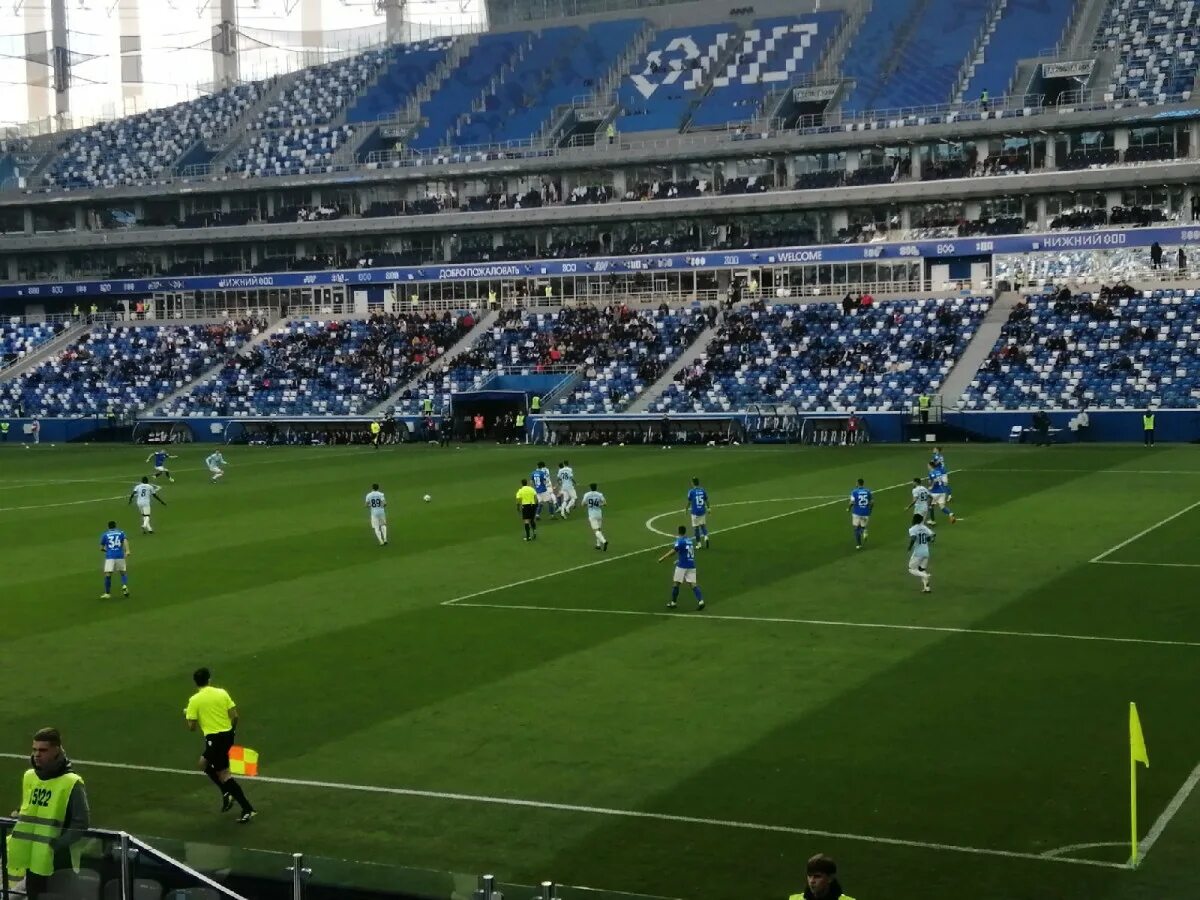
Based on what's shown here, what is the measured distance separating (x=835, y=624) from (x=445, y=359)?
57443 mm

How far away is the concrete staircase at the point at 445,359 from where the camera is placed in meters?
76.6

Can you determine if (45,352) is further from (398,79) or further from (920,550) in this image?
(920,550)

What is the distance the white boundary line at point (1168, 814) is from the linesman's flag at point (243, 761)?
893cm

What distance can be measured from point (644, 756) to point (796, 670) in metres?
4.79

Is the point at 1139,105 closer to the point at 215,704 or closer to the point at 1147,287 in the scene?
the point at 1147,287

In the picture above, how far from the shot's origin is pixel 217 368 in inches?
3388

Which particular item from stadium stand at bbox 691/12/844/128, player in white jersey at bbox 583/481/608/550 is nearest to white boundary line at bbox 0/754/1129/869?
player in white jersey at bbox 583/481/608/550

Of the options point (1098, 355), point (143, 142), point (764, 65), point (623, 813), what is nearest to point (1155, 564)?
point (623, 813)

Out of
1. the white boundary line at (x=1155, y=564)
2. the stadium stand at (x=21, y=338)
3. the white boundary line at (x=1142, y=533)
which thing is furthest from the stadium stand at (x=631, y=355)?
the white boundary line at (x=1155, y=564)

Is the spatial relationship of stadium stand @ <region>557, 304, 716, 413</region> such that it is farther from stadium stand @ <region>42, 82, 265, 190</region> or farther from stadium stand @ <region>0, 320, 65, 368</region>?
stadium stand @ <region>42, 82, 265, 190</region>

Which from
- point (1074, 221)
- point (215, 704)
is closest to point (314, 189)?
point (1074, 221)

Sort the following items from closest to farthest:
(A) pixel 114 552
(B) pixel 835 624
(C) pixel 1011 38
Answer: (B) pixel 835 624
(A) pixel 114 552
(C) pixel 1011 38

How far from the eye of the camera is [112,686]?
875 inches

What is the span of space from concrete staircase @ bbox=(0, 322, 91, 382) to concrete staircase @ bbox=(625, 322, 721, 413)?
39474 millimetres
